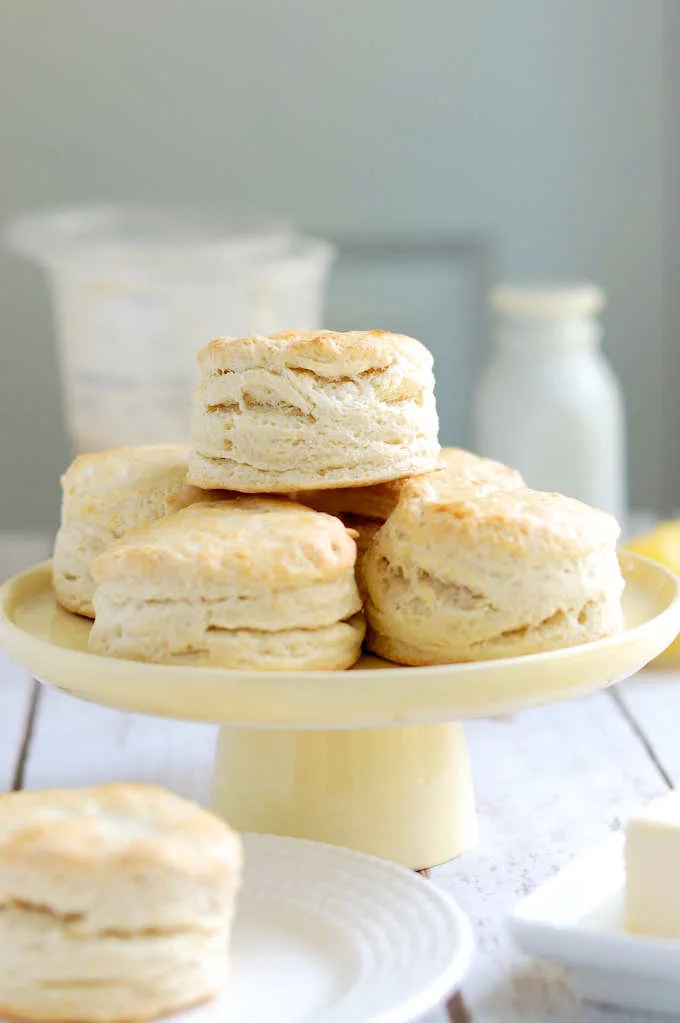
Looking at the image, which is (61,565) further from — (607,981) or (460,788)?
(607,981)

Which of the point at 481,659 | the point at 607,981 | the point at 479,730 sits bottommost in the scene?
the point at 479,730

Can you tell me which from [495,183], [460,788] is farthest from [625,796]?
[495,183]

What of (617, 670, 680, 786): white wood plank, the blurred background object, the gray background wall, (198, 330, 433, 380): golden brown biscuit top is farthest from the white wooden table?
the gray background wall

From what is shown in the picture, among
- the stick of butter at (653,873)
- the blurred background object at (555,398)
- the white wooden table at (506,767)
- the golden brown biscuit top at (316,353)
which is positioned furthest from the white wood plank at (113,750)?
the blurred background object at (555,398)

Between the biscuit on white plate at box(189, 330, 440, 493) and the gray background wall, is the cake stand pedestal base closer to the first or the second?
the biscuit on white plate at box(189, 330, 440, 493)

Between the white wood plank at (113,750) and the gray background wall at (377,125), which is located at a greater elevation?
the gray background wall at (377,125)

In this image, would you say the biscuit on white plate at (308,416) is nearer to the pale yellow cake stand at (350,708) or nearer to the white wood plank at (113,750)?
the pale yellow cake stand at (350,708)
